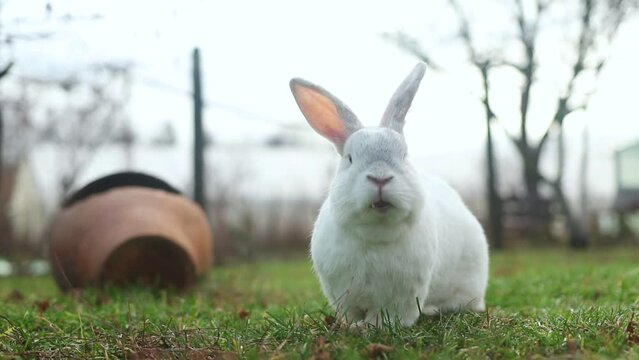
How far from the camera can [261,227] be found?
1593 cm

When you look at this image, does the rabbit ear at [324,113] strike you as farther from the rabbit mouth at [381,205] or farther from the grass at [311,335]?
the grass at [311,335]

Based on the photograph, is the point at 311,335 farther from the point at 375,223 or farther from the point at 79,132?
the point at 79,132

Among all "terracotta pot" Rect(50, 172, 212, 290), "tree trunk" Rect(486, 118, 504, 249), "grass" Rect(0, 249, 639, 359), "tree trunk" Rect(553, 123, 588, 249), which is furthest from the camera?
"tree trunk" Rect(486, 118, 504, 249)

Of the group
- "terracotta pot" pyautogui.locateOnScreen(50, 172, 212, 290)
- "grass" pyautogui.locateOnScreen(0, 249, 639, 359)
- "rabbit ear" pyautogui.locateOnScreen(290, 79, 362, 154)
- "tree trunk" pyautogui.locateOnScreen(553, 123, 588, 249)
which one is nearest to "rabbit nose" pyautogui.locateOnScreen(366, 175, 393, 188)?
"rabbit ear" pyautogui.locateOnScreen(290, 79, 362, 154)

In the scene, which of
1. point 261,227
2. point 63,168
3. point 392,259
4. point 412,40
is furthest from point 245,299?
point 63,168

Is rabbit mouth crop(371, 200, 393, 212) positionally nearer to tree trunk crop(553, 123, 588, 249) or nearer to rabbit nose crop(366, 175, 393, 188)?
rabbit nose crop(366, 175, 393, 188)

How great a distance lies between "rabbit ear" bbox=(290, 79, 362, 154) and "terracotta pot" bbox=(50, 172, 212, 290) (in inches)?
116

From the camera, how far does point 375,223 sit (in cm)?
297

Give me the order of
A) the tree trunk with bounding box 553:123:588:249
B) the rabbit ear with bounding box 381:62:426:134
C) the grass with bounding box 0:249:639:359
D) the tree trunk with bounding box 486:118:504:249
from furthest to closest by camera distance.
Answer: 1. the tree trunk with bounding box 486:118:504:249
2. the tree trunk with bounding box 553:123:588:249
3. the rabbit ear with bounding box 381:62:426:134
4. the grass with bounding box 0:249:639:359

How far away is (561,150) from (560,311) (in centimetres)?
1126

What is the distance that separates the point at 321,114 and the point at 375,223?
2.12 ft

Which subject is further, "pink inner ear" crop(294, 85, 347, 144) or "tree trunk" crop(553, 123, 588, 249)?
"tree trunk" crop(553, 123, 588, 249)

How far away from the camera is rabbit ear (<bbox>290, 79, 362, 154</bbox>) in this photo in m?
3.24

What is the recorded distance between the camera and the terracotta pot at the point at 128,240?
593cm
